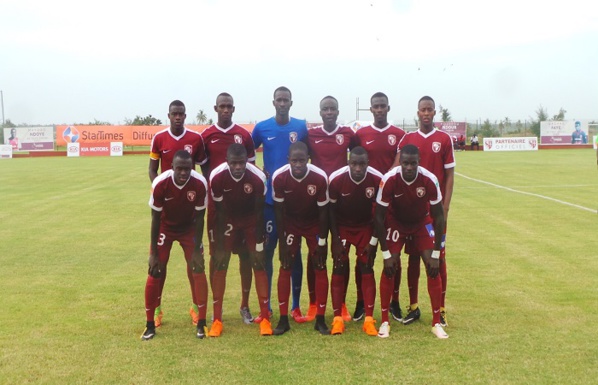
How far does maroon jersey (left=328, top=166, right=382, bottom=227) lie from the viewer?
17.8 feet

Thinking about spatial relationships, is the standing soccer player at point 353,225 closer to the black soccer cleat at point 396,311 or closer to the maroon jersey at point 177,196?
the black soccer cleat at point 396,311

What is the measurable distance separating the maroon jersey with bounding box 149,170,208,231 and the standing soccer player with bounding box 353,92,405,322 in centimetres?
180

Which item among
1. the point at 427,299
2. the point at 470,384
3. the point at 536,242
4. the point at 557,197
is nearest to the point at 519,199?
the point at 557,197

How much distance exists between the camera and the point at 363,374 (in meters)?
4.31

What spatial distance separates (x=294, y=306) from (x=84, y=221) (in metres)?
7.93

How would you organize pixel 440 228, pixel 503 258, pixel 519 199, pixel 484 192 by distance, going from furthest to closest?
pixel 484 192 → pixel 519 199 → pixel 503 258 → pixel 440 228

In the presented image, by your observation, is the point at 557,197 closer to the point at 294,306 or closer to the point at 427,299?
the point at 427,299

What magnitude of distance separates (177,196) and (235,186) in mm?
568

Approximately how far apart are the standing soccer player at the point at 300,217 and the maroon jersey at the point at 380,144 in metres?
0.77

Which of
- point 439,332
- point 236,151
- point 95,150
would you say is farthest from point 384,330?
point 95,150

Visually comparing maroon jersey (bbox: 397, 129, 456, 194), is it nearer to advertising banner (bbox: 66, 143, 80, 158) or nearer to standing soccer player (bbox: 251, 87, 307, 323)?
standing soccer player (bbox: 251, 87, 307, 323)

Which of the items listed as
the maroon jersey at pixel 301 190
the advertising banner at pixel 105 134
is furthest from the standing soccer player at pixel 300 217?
the advertising banner at pixel 105 134

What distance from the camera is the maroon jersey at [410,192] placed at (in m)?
5.23

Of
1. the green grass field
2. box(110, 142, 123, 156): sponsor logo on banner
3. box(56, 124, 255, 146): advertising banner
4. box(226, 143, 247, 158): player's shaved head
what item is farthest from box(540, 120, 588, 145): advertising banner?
box(226, 143, 247, 158): player's shaved head
